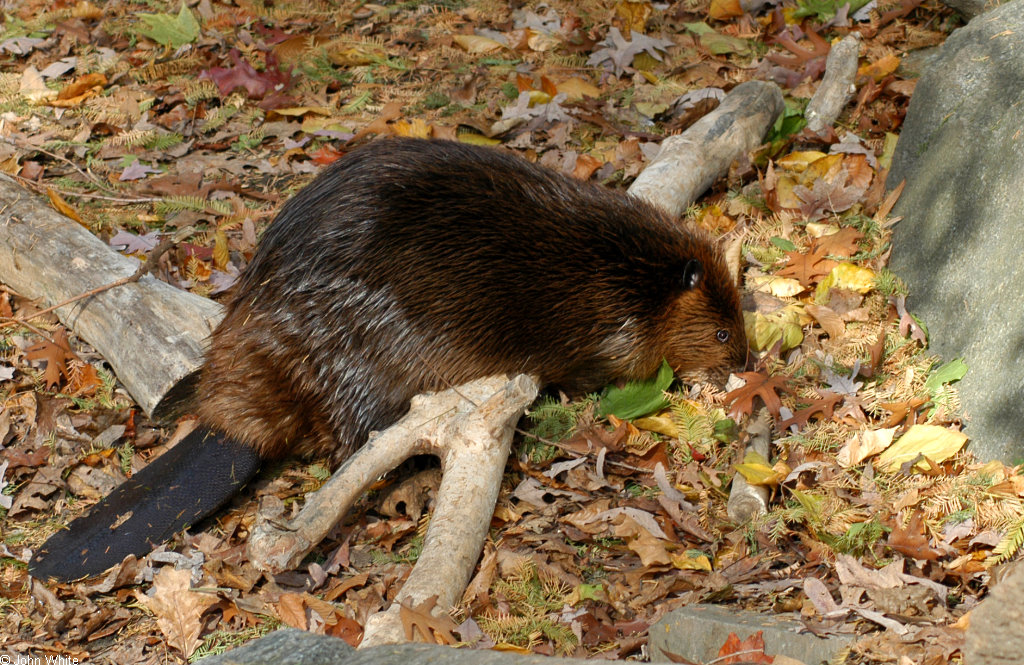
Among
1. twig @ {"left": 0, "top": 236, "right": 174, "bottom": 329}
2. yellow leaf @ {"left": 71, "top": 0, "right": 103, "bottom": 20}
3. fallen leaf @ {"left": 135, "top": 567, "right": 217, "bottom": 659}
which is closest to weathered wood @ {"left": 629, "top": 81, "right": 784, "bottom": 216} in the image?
twig @ {"left": 0, "top": 236, "right": 174, "bottom": 329}

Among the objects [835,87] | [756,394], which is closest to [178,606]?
[756,394]

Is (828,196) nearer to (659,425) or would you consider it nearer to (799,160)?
(799,160)

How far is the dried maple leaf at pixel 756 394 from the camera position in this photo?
138 inches

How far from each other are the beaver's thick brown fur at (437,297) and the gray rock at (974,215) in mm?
809

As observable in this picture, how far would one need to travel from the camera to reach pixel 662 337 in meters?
3.90

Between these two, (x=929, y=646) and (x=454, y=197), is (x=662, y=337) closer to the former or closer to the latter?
(x=454, y=197)

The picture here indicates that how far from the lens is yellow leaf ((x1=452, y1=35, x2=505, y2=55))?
6.23 metres

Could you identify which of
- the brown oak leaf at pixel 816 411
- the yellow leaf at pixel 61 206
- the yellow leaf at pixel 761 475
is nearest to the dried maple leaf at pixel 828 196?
the brown oak leaf at pixel 816 411

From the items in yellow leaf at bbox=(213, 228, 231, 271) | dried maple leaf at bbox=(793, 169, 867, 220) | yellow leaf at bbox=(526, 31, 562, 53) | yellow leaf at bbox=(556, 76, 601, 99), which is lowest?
yellow leaf at bbox=(213, 228, 231, 271)

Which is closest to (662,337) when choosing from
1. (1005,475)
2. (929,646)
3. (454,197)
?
(454,197)

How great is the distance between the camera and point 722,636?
2.46 meters

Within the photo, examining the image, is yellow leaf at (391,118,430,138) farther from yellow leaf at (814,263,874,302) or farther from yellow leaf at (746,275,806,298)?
yellow leaf at (814,263,874,302)

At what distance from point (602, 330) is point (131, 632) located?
209 centimetres

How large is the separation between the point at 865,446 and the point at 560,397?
1.29m
